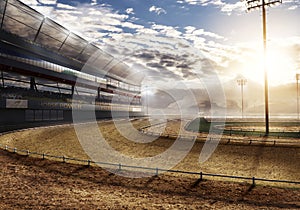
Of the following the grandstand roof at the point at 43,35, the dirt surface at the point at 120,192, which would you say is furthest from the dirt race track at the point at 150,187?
the grandstand roof at the point at 43,35

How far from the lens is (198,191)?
12.3 meters

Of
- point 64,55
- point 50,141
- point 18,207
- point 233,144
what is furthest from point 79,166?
point 64,55

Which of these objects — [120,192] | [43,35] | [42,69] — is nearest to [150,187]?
[120,192]

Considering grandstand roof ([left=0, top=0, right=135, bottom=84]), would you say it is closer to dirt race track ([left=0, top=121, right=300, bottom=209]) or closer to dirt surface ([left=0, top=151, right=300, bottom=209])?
dirt race track ([left=0, top=121, right=300, bottom=209])

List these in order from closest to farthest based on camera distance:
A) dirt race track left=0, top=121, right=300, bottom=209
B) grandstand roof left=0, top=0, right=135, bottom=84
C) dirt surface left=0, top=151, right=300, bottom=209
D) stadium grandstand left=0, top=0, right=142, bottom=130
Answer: dirt surface left=0, top=151, right=300, bottom=209
dirt race track left=0, top=121, right=300, bottom=209
stadium grandstand left=0, top=0, right=142, bottom=130
grandstand roof left=0, top=0, right=135, bottom=84

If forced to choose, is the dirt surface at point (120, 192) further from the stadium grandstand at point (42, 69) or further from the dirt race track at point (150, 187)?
the stadium grandstand at point (42, 69)

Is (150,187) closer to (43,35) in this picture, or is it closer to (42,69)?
(42,69)

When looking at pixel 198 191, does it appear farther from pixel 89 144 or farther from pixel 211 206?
pixel 89 144

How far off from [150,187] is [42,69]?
140 ft

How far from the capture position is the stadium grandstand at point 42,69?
39.8 metres

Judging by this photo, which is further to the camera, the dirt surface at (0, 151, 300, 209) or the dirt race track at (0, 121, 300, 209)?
the dirt race track at (0, 121, 300, 209)

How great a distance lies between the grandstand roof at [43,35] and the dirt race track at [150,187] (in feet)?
97.9

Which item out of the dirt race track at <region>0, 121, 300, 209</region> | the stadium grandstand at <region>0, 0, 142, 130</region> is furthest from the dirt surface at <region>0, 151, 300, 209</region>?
the stadium grandstand at <region>0, 0, 142, 130</region>

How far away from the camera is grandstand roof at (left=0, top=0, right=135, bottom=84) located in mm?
40500
